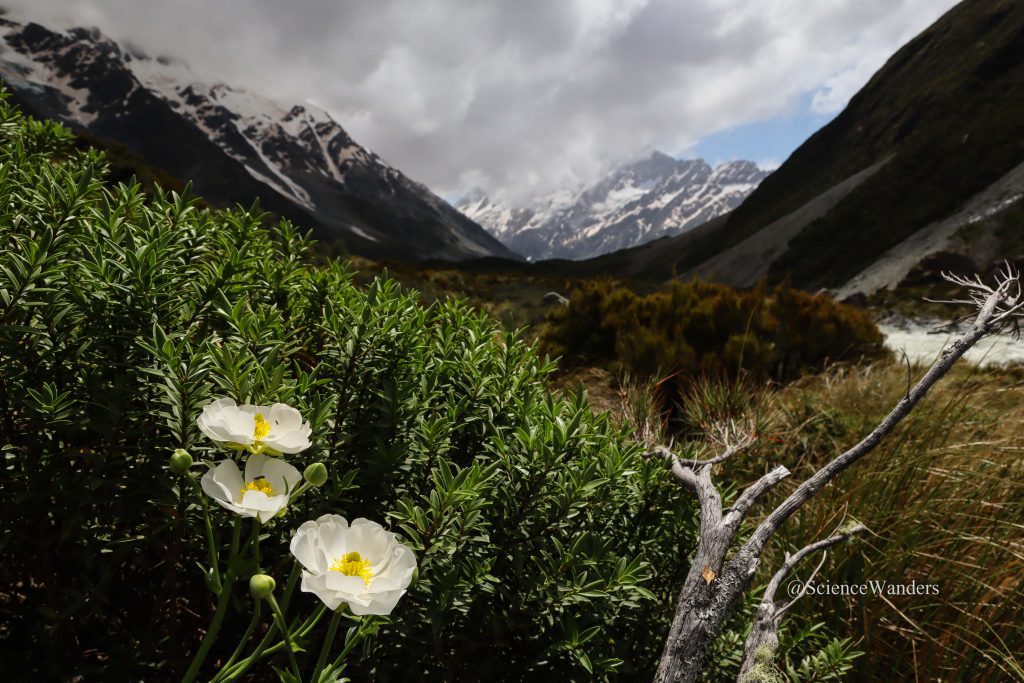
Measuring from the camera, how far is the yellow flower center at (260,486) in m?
0.96

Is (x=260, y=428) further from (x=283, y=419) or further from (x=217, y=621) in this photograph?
(x=217, y=621)

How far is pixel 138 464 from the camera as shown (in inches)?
51.7

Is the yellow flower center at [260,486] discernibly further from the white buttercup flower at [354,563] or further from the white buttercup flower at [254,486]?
the white buttercup flower at [354,563]

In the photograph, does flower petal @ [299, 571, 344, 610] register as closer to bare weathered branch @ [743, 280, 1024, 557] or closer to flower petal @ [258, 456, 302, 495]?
flower petal @ [258, 456, 302, 495]

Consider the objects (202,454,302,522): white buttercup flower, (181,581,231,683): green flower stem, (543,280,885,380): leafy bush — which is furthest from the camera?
(543,280,885,380): leafy bush

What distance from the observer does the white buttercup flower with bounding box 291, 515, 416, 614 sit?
0.81 meters

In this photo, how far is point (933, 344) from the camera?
31.5 ft

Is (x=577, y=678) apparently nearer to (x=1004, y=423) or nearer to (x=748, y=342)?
(x=1004, y=423)

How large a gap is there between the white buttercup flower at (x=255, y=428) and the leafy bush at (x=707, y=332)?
14.7 ft

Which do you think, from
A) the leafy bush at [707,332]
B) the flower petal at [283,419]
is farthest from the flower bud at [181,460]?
the leafy bush at [707,332]

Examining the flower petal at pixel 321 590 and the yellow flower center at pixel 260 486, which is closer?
the flower petal at pixel 321 590

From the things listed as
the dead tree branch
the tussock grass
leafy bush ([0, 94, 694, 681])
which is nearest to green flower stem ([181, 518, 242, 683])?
leafy bush ([0, 94, 694, 681])

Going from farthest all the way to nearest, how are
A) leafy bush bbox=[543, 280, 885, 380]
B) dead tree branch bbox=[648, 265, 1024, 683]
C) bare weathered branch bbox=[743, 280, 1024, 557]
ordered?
leafy bush bbox=[543, 280, 885, 380], bare weathered branch bbox=[743, 280, 1024, 557], dead tree branch bbox=[648, 265, 1024, 683]

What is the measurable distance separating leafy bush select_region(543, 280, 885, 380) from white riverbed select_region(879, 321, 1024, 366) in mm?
1034
